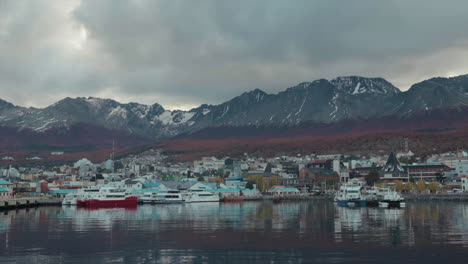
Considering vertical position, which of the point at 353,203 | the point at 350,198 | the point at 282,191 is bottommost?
the point at 353,203

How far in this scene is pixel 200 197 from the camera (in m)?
110

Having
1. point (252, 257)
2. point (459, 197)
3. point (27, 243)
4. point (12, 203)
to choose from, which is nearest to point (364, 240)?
point (252, 257)

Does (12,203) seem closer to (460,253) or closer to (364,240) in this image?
(364,240)

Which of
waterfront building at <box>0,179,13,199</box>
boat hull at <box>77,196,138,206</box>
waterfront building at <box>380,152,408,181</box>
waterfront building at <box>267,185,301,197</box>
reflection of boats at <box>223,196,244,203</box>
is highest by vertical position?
waterfront building at <box>380,152,408,181</box>

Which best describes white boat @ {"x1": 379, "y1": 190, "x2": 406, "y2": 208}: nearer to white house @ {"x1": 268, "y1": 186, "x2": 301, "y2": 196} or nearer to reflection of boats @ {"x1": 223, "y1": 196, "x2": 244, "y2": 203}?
reflection of boats @ {"x1": 223, "y1": 196, "x2": 244, "y2": 203}

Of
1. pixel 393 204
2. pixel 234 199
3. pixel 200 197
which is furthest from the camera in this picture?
pixel 234 199

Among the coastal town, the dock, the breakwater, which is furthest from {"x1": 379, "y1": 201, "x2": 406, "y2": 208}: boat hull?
the dock

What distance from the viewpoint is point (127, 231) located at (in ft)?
141

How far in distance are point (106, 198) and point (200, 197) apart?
22588mm

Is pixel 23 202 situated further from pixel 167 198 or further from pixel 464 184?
pixel 464 184

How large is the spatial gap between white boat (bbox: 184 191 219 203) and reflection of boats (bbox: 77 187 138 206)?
15.2 metres

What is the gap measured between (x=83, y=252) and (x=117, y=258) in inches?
139

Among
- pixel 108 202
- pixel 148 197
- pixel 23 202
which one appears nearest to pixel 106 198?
pixel 108 202

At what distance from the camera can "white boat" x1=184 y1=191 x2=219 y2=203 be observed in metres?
108
